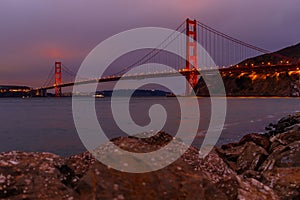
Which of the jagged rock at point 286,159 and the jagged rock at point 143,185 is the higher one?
the jagged rock at point 143,185

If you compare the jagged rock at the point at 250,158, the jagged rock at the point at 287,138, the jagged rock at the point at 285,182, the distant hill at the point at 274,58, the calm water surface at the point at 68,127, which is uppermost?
the distant hill at the point at 274,58

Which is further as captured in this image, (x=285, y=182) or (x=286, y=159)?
(x=286, y=159)

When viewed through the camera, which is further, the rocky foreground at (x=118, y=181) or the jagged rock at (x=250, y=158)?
the jagged rock at (x=250, y=158)

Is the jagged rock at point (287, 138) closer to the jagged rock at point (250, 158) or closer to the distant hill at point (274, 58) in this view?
the jagged rock at point (250, 158)

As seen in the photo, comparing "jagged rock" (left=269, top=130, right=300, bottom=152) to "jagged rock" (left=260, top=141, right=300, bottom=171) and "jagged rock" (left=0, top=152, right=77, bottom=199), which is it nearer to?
"jagged rock" (left=260, top=141, right=300, bottom=171)

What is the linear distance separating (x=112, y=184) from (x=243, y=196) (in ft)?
3.31

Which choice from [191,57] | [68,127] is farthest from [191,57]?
[68,127]

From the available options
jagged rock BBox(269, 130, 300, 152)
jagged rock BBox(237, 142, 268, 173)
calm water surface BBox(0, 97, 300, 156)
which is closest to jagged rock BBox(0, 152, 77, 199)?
jagged rock BBox(237, 142, 268, 173)

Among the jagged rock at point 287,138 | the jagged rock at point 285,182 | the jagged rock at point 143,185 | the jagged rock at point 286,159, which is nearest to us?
the jagged rock at point 143,185

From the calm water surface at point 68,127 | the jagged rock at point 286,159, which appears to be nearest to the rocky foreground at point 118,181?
the jagged rock at point 286,159

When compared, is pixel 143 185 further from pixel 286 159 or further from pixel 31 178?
pixel 286 159

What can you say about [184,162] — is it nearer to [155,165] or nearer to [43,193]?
[155,165]

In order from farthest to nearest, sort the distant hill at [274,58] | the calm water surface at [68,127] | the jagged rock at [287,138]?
the distant hill at [274,58]
the calm water surface at [68,127]
the jagged rock at [287,138]

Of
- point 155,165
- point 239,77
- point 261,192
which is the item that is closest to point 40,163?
point 155,165
